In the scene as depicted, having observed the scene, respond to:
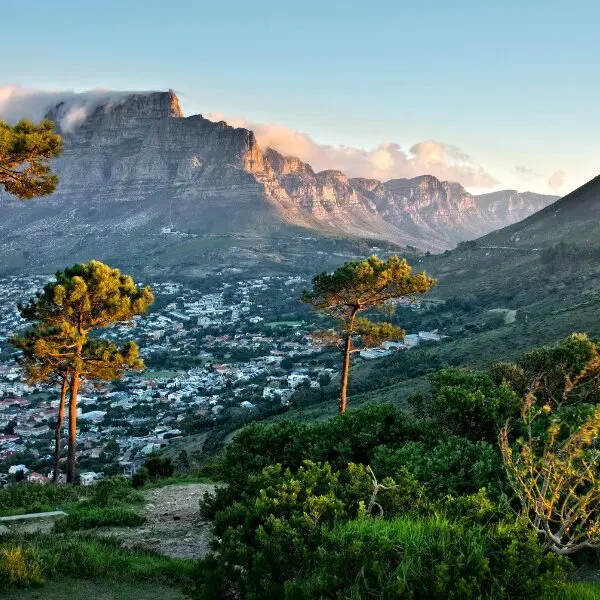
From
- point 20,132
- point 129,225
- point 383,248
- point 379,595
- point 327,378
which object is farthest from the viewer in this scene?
point 129,225

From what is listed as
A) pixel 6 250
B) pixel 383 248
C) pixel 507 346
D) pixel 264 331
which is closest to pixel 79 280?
pixel 507 346

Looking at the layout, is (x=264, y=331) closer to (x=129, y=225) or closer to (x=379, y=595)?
(x=379, y=595)

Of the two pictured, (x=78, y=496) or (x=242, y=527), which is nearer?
(x=242, y=527)

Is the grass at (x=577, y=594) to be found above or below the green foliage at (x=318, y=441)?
above

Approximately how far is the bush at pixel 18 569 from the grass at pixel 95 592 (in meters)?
0.11

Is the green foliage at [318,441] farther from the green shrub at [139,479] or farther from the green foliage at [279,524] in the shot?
the green shrub at [139,479]

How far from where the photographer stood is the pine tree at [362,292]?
1806cm

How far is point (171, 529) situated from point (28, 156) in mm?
7335

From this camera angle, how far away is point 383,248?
16700 centimetres

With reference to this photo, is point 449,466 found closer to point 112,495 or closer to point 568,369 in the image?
point 112,495

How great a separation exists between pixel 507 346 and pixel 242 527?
116ft

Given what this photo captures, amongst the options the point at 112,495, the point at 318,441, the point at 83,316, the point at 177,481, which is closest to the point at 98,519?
the point at 112,495

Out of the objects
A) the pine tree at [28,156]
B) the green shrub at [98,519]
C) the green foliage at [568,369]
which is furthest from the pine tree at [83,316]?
the green foliage at [568,369]

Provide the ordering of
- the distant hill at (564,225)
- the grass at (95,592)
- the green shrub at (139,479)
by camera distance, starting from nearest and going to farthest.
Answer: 1. the grass at (95,592)
2. the green shrub at (139,479)
3. the distant hill at (564,225)
